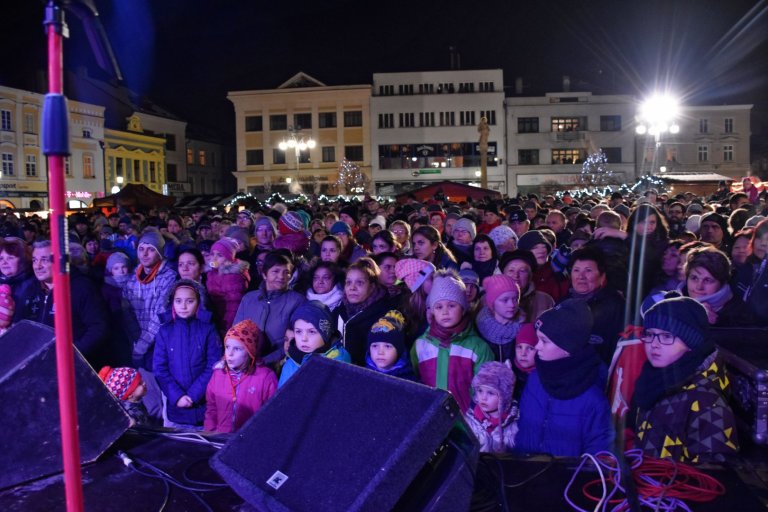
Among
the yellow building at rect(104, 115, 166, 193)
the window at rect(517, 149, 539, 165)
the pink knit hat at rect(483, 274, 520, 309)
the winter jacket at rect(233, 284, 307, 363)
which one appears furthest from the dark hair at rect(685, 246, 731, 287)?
the window at rect(517, 149, 539, 165)

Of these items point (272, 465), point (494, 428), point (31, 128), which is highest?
point (31, 128)

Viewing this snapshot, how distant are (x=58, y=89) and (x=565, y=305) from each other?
2.94 metres

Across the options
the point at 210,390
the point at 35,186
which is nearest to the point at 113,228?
the point at 210,390

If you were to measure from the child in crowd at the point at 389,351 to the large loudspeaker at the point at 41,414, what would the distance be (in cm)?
187

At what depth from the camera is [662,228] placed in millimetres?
6719

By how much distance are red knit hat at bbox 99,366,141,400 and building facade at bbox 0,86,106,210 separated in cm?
3969

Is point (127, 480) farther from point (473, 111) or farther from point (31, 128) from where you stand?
point (473, 111)

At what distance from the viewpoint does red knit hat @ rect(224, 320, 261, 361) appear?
4789mm

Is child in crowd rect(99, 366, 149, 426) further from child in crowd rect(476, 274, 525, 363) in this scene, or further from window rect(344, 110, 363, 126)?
window rect(344, 110, 363, 126)

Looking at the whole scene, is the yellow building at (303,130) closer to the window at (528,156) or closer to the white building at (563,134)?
the white building at (563,134)

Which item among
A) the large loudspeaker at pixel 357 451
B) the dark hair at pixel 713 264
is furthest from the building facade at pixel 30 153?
the large loudspeaker at pixel 357 451

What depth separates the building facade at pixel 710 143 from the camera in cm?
5688

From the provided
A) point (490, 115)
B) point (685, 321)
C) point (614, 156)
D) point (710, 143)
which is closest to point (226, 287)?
point (685, 321)

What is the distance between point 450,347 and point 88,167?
163ft
